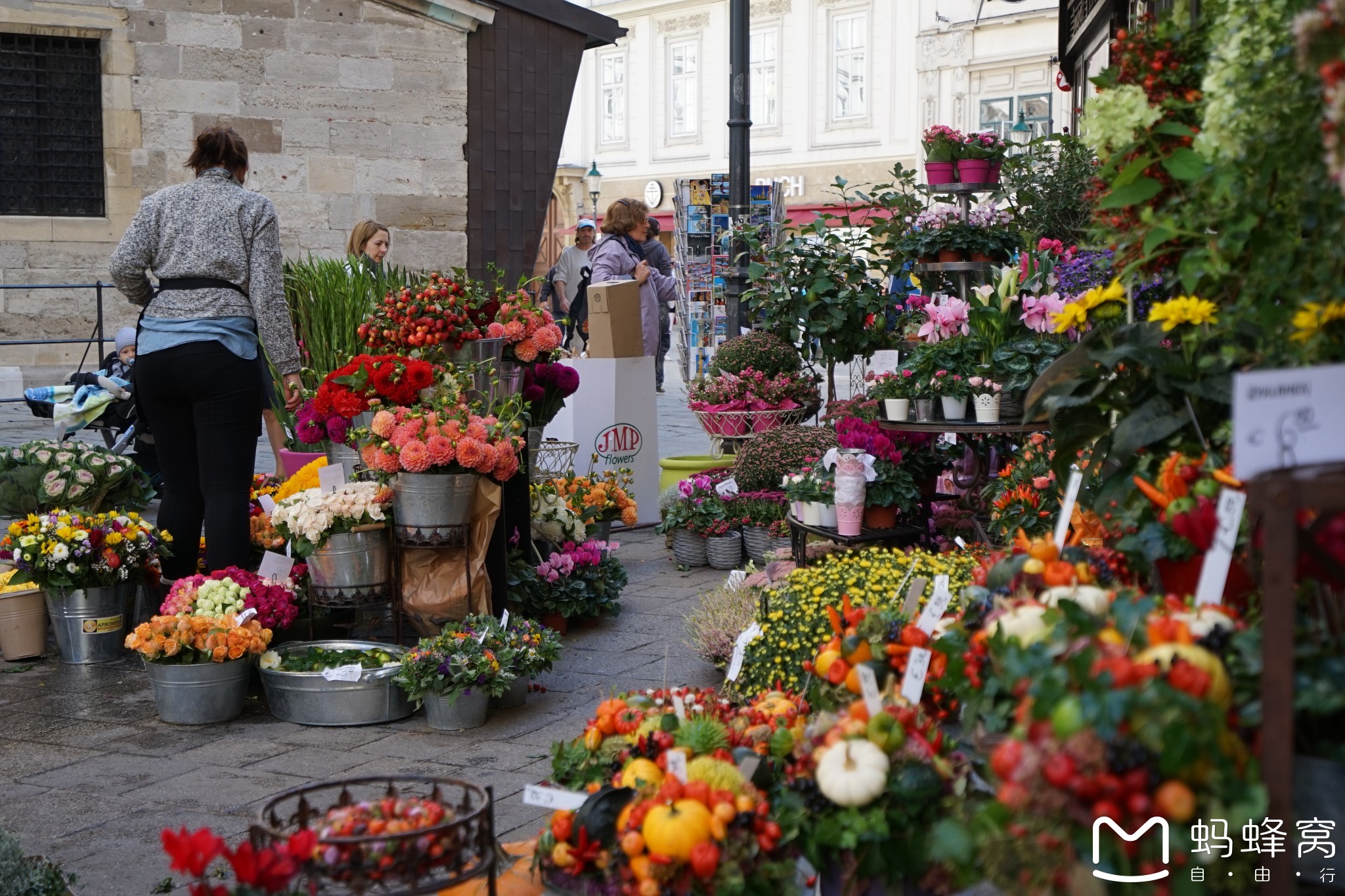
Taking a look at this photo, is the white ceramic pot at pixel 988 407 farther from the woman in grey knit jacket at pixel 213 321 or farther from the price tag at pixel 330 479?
the woman in grey knit jacket at pixel 213 321

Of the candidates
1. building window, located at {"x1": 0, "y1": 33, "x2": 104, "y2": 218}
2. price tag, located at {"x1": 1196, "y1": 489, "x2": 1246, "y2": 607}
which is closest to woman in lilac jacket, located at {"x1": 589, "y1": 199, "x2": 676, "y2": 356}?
building window, located at {"x1": 0, "y1": 33, "x2": 104, "y2": 218}

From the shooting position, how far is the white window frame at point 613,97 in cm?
3634

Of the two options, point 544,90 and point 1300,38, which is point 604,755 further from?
point 544,90

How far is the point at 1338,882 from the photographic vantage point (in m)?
1.70

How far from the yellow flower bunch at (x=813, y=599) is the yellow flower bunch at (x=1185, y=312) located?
1.27 m

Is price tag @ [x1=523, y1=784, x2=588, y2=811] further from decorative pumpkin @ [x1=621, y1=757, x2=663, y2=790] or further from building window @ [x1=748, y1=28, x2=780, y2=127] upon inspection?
building window @ [x1=748, y1=28, x2=780, y2=127]

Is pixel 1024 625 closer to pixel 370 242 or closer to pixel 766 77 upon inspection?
pixel 370 242

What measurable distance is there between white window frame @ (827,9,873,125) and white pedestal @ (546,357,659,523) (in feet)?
81.6

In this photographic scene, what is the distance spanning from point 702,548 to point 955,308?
232cm

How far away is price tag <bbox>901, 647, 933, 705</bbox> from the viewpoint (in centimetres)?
254

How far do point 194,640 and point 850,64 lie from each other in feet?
97.0

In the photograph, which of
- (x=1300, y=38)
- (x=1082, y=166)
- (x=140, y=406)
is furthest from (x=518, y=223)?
(x=1300, y=38)

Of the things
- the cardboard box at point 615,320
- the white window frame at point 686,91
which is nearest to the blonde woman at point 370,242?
the cardboard box at point 615,320

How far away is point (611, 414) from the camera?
7.96 m
